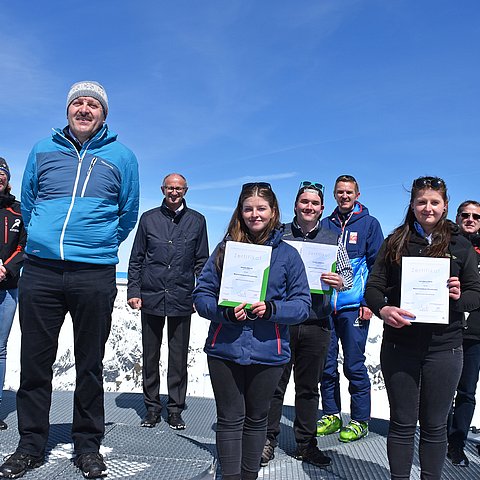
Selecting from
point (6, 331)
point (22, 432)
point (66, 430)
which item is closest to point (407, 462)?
point (22, 432)

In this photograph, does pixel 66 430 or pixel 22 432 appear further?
pixel 66 430

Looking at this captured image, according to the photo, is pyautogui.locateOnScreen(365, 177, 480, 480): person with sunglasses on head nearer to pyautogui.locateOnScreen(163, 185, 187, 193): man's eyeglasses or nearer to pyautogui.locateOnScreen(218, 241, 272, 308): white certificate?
pyautogui.locateOnScreen(218, 241, 272, 308): white certificate

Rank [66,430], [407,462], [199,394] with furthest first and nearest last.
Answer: [199,394]
[66,430]
[407,462]

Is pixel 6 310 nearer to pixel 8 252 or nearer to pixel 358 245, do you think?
pixel 8 252

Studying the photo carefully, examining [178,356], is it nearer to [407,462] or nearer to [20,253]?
[20,253]

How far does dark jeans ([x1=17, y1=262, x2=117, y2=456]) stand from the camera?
2641 millimetres

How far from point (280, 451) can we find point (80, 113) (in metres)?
2.52

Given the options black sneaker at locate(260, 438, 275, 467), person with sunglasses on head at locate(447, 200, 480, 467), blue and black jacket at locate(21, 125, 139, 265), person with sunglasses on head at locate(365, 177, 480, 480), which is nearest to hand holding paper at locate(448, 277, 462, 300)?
person with sunglasses on head at locate(365, 177, 480, 480)

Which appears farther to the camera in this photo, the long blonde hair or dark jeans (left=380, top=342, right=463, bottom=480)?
the long blonde hair

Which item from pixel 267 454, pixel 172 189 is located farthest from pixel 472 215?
pixel 172 189

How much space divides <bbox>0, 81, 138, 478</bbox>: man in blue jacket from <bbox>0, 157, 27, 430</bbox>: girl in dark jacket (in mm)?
969

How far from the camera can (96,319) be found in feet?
8.86

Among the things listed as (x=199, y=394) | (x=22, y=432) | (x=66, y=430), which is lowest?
(x=199, y=394)

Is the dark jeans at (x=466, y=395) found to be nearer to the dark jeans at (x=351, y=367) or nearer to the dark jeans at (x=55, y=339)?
the dark jeans at (x=351, y=367)
